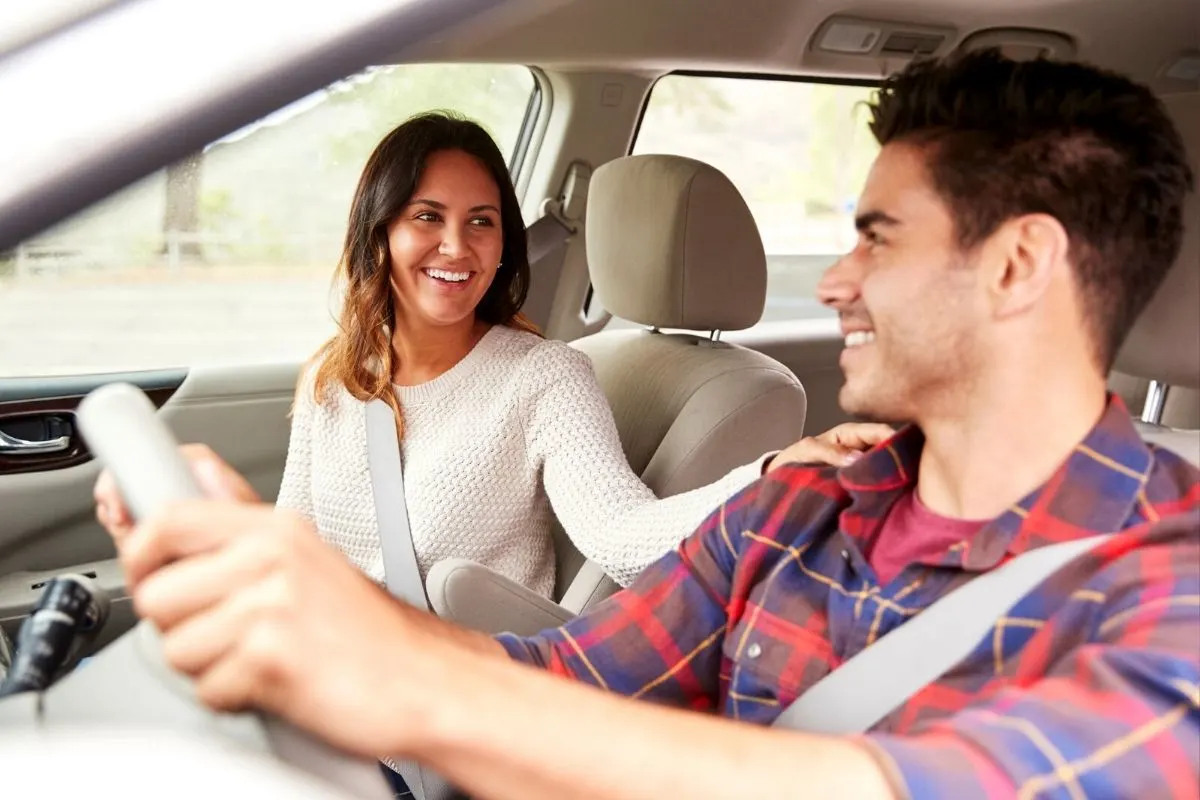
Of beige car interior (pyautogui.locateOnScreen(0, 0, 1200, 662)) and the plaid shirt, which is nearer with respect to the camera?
the plaid shirt

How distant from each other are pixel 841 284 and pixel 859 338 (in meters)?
0.06

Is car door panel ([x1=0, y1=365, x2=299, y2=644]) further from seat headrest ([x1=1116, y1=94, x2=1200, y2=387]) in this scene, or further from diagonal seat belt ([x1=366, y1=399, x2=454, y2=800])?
seat headrest ([x1=1116, y1=94, x2=1200, y2=387])

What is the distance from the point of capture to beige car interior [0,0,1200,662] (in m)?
2.16

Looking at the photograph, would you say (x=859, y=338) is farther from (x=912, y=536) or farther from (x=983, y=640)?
(x=983, y=640)

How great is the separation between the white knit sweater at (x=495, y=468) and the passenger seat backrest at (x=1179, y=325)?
712mm

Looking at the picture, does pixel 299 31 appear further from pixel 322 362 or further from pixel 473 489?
pixel 322 362

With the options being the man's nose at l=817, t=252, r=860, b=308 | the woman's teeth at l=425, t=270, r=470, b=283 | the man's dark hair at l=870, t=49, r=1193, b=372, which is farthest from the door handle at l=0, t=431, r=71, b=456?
the man's dark hair at l=870, t=49, r=1193, b=372

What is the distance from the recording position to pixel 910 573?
1.25 m

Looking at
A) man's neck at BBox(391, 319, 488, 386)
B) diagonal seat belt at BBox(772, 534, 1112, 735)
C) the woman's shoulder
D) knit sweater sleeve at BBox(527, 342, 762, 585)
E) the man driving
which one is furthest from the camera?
man's neck at BBox(391, 319, 488, 386)

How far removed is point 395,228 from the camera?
216cm

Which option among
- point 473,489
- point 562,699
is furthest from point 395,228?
point 562,699

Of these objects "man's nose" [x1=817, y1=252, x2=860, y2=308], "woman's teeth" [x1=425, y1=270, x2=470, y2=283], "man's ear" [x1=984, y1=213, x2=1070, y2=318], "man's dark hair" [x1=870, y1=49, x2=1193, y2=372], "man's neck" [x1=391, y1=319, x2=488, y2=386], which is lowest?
"man's neck" [x1=391, y1=319, x2=488, y2=386]

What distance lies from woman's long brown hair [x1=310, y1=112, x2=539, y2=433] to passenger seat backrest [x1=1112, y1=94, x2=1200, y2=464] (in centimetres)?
113

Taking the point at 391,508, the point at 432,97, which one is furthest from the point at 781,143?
the point at 391,508
